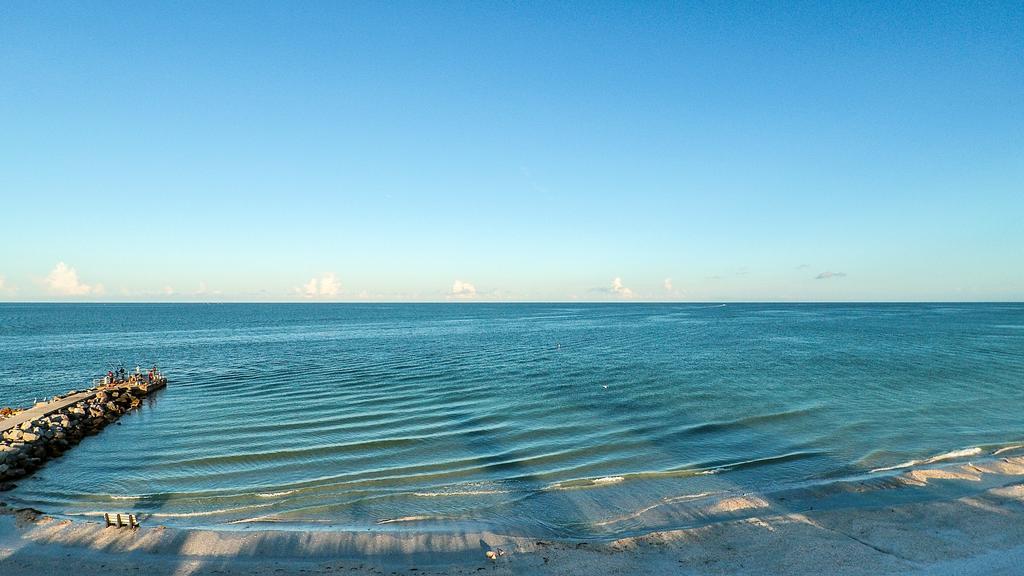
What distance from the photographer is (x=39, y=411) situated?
2464 cm

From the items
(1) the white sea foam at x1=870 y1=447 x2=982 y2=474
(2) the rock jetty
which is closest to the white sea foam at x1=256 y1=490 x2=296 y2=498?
(2) the rock jetty

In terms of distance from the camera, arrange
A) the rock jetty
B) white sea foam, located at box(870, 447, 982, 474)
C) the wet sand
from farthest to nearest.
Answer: the rock jetty < white sea foam, located at box(870, 447, 982, 474) < the wet sand

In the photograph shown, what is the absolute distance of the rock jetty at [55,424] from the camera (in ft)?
58.3

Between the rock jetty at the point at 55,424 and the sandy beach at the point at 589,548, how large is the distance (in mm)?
5942

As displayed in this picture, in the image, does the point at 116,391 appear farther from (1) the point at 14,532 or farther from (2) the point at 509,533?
(2) the point at 509,533

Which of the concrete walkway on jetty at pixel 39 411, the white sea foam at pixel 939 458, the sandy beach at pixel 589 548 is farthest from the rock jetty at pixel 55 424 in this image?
the white sea foam at pixel 939 458

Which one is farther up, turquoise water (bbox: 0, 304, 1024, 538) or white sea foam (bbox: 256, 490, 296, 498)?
turquoise water (bbox: 0, 304, 1024, 538)

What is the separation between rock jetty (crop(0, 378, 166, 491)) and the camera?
17.8 meters

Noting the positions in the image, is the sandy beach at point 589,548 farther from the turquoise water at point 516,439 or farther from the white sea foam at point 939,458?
the white sea foam at point 939,458

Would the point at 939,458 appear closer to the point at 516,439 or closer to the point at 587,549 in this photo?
the point at 587,549

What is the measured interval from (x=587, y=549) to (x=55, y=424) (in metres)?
23.6

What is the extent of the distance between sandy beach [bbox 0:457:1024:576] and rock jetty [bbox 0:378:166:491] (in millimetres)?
5942

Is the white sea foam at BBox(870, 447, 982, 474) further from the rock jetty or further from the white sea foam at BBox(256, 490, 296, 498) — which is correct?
the rock jetty

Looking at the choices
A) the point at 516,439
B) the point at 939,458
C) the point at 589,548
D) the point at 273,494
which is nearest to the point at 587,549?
the point at 589,548
